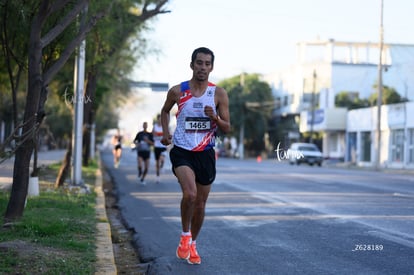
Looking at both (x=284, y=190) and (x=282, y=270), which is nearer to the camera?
(x=282, y=270)

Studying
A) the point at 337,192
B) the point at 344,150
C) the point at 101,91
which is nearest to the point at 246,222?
the point at 337,192

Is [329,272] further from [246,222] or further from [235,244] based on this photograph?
[246,222]

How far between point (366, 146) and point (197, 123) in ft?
145

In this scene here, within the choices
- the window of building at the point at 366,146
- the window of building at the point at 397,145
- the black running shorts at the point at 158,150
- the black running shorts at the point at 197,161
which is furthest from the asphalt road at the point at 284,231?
the window of building at the point at 366,146

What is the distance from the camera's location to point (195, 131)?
20.7 feet

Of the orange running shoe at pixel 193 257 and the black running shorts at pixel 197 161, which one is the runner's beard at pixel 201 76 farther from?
the orange running shoe at pixel 193 257

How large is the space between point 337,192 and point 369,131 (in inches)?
1337

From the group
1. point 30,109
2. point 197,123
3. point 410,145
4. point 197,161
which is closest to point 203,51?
point 197,123

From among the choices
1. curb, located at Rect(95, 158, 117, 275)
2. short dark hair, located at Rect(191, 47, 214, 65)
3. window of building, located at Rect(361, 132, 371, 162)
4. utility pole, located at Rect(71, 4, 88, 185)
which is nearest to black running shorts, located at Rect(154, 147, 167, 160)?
utility pole, located at Rect(71, 4, 88, 185)

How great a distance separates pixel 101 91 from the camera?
70.9ft

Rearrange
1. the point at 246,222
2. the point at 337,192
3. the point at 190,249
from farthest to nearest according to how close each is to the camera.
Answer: the point at 337,192
the point at 246,222
the point at 190,249

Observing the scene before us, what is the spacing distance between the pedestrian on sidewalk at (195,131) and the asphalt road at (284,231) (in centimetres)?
75

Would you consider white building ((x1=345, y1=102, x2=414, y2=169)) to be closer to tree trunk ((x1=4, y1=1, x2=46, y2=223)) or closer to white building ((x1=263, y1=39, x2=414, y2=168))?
white building ((x1=263, y1=39, x2=414, y2=168))

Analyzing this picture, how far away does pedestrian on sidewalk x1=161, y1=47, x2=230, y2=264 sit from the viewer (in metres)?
6.29
